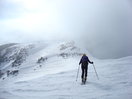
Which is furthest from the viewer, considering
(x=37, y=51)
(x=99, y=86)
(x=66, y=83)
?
(x=37, y=51)

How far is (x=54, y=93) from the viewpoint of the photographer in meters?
14.6

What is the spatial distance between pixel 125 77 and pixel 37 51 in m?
59.7

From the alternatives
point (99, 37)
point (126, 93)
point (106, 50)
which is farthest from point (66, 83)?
point (99, 37)

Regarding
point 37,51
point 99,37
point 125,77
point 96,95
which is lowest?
point 96,95

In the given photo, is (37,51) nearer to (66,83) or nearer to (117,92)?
(66,83)

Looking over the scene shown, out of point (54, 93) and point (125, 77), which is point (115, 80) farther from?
point (54, 93)

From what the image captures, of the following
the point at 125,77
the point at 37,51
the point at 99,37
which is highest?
the point at 99,37

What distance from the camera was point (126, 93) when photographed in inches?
487

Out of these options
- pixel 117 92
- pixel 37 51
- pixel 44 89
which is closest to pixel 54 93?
pixel 44 89

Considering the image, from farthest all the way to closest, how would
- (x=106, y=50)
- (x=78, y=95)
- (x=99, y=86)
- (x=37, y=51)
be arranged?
(x=106, y=50), (x=37, y=51), (x=99, y=86), (x=78, y=95)

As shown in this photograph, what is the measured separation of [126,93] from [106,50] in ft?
319

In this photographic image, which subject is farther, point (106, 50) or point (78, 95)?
point (106, 50)

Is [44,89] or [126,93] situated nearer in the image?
[126,93]

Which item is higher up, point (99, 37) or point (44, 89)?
point (99, 37)
